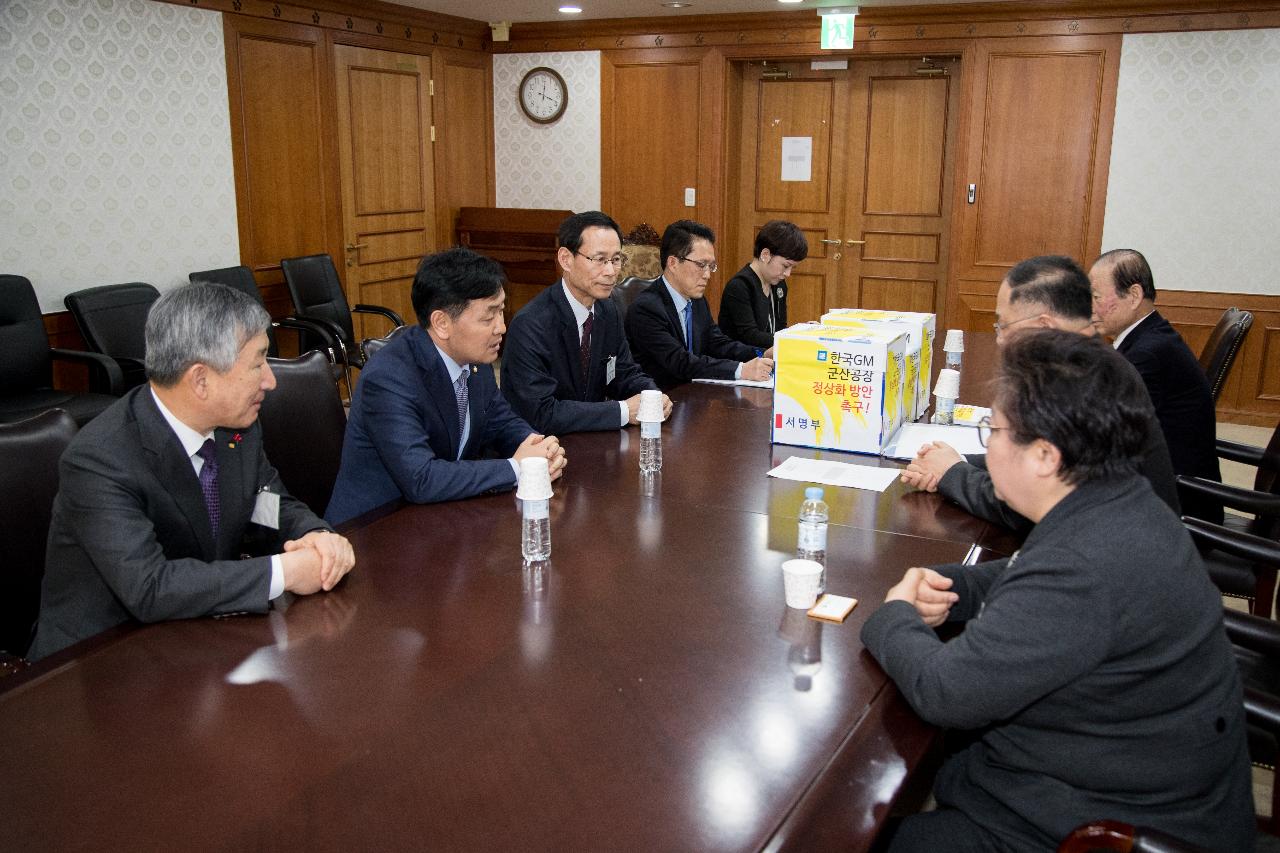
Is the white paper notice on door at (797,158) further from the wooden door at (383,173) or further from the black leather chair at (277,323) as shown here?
the black leather chair at (277,323)

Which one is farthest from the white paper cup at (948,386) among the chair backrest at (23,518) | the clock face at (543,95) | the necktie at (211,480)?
the clock face at (543,95)

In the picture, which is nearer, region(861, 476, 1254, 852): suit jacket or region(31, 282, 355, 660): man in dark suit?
region(861, 476, 1254, 852): suit jacket

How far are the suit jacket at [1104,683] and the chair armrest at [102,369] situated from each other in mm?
4031

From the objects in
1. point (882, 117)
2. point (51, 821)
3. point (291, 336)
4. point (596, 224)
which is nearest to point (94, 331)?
point (291, 336)

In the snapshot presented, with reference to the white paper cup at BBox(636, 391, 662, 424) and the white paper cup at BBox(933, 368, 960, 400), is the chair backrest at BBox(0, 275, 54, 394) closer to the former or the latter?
the white paper cup at BBox(636, 391, 662, 424)

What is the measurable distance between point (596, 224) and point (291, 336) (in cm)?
344

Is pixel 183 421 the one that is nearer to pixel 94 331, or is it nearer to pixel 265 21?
pixel 94 331

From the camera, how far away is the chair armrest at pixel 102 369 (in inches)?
176

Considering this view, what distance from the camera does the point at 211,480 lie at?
80.4 inches

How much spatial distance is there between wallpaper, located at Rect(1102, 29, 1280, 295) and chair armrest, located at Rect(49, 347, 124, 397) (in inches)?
229

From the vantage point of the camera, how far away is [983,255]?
7051mm

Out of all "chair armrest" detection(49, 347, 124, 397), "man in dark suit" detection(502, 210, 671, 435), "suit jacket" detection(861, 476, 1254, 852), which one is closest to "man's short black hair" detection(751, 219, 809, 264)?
"man in dark suit" detection(502, 210, 671, 435)

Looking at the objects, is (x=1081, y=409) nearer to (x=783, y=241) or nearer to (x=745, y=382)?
(x=745, y=382)

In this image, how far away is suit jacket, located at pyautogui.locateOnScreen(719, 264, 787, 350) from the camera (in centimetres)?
479
